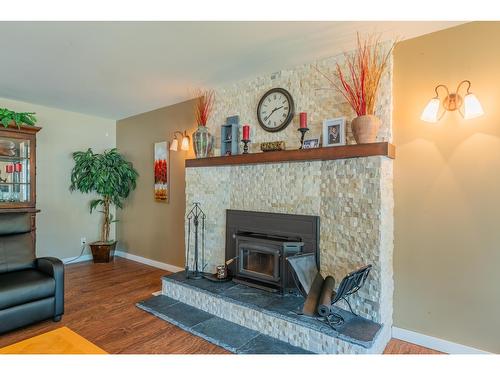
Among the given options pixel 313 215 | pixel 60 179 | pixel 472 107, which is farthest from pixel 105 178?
pixel 472 107

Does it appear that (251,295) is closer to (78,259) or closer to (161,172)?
(161,172)

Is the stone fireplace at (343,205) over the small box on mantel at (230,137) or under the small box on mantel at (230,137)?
under

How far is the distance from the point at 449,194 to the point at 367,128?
78 cm

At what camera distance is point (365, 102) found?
225 centimetres

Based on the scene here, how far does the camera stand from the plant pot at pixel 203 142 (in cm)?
327

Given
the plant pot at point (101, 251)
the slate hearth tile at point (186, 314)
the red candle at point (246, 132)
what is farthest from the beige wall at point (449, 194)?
the plant pot at point (101, 251)

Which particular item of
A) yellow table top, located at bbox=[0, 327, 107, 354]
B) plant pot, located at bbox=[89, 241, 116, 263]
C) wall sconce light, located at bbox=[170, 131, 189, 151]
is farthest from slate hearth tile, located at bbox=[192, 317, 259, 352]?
plant pot, located at bbox=[89, 241, 116, 263]

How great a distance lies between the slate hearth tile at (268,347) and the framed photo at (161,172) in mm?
2521

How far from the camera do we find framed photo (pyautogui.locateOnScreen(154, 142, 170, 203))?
4.16 metres

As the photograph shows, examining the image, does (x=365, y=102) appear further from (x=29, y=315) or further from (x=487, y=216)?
(x=29, y=315)

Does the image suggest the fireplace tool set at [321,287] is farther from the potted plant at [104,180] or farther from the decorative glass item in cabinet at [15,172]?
the decorative glass item in cabinet at [15,172]

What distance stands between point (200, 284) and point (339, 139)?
6.36ft

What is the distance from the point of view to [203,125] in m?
3.42
